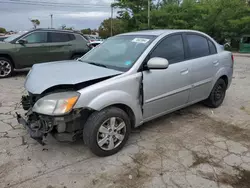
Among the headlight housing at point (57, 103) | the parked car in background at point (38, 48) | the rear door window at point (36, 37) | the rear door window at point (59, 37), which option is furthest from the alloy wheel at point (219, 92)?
the rear door window at point (36, 37)

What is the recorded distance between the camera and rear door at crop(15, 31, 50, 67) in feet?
24.4

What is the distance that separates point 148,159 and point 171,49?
176 cm

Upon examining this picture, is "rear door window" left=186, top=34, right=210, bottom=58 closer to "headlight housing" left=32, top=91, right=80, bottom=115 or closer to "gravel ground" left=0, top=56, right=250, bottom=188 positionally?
"gravel ground" left=0, top=56, right=250, bottom=188

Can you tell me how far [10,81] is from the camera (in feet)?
22.9

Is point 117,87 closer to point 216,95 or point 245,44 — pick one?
point 216,95

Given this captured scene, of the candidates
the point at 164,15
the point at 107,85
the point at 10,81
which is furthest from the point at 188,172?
the point at 164,15

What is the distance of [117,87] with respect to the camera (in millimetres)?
2818

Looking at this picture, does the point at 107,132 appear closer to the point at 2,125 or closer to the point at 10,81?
the point at 2,125

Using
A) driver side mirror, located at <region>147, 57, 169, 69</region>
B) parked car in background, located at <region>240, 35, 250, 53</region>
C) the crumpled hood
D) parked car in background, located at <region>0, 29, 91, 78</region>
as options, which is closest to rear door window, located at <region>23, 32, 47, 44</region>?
parked car in background, located at <region>0, 29, 91, 78</region>

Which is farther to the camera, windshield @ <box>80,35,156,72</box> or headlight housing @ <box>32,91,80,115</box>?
windshield @ <box>80,35,156,72</box>

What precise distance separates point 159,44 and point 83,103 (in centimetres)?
156

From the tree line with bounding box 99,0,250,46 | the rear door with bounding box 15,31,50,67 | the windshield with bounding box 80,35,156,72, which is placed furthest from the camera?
the tree line with bounding box 99,0,250,46

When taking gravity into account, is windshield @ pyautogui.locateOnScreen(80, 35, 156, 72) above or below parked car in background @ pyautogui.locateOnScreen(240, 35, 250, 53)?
below

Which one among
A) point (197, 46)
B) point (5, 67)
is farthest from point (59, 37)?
point (197, 46)
